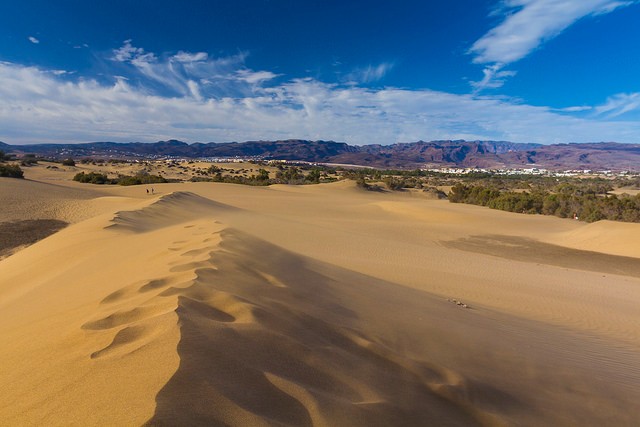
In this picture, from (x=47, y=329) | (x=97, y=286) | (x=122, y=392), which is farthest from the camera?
(x=97, y=286)

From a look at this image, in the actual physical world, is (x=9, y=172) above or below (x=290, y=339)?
below

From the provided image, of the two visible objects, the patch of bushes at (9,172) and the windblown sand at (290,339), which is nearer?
the windblown sand at (290,339)

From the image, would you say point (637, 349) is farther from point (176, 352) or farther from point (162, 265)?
point (162, 265)

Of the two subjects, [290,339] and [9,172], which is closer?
[290,339]

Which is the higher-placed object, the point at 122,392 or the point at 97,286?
the point at 122,392

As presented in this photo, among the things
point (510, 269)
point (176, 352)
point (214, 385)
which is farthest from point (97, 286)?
point (510, 269)

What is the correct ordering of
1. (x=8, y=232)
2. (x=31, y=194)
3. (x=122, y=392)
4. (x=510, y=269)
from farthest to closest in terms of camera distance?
(x=31, y=194) < (x=8, y=232) < (x=510, y=269) < (x=122, y=392)

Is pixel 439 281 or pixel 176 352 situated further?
pixel 439 281

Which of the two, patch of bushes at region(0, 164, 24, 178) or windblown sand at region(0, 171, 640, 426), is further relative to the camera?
patch of bushes at region(0, 164, 24, 178)
